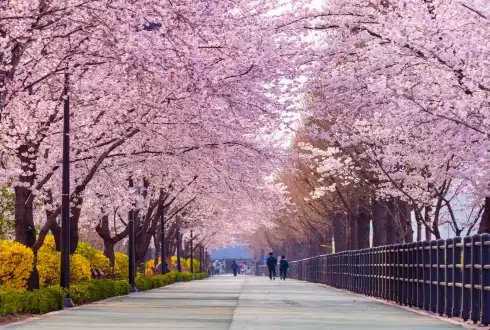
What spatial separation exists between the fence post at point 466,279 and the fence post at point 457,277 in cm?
40

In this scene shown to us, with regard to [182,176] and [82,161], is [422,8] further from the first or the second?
[182,176]

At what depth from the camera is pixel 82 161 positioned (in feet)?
110

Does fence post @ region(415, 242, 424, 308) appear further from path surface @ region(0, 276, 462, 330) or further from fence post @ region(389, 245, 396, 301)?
fence post @ region(389, 245, 396, 301)

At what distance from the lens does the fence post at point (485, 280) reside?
18719 mm

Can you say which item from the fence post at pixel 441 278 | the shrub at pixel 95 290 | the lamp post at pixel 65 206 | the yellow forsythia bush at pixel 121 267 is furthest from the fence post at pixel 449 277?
the yellow forsythia bush at pixel 121 267

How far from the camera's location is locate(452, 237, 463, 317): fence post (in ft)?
70.0

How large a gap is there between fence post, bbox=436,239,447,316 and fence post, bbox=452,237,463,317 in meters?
1.30

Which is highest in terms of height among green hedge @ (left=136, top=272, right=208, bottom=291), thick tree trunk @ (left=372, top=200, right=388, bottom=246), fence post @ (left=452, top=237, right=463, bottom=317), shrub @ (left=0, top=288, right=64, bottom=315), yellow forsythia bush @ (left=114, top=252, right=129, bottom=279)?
thick tree trunk @ (left=372, top=200, right=388, bottom=246)

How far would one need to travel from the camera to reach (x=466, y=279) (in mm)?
20672

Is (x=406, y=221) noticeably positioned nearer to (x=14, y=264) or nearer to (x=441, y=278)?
(x=441, y=278)

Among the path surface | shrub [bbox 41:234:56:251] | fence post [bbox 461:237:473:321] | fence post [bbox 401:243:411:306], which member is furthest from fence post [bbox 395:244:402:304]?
shrub [bbox 41:234:56:251]

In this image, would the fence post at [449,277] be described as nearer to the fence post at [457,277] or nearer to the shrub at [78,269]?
the fence post at [457,277]

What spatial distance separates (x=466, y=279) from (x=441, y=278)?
9.68 feet

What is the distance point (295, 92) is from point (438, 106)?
5307 mm
